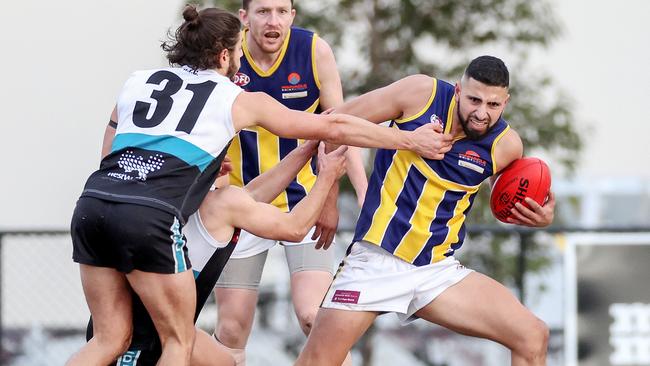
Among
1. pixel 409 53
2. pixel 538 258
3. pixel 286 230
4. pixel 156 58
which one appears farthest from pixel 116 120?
pixel 156 58

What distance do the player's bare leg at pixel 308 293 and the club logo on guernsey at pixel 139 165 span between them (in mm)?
1515

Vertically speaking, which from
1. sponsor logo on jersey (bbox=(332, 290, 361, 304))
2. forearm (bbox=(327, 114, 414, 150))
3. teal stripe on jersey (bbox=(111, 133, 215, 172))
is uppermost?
teal stripe on jersey (bbox=(111, 133, 215, 172))

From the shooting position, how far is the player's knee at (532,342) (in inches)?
225

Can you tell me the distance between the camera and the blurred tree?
1128 centimetres

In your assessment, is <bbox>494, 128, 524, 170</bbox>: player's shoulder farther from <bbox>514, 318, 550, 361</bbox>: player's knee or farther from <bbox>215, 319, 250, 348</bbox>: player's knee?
<bbox>215, 319, 250, 348</bbox>: player's knee

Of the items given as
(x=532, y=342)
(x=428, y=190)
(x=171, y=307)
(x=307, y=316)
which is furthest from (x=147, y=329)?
(x=532, y=342)

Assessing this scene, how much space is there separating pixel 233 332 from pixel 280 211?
1155 millimetres

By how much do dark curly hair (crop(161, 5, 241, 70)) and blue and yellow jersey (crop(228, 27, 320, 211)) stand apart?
39.4 inches

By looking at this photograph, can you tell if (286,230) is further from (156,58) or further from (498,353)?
(156,58)

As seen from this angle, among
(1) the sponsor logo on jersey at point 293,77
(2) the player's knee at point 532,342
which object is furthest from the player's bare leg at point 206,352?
(1) the sponsor logo on jersey at point 293,77

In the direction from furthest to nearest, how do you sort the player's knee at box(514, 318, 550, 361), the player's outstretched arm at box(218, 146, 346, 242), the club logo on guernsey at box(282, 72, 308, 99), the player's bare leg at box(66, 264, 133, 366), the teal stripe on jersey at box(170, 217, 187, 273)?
1. the club logo on guernsey at box(282, 72, 308, 99)
2. the player's knee at box(514, 318, 550, 361)
3. the player's outstretched arm at box(218, 146, 346, 242)
4. the player's bare leg at box(66, 264, 133, 366)
5. the teal stripe on jersey at box(170, 217, 187, 273)

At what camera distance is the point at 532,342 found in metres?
5.73

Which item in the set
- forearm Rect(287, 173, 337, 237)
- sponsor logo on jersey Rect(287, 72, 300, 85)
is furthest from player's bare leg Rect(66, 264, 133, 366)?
sponsor logo on jersey Rect(287, 72, 300, 85)

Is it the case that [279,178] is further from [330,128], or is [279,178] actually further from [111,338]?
[111,338]
